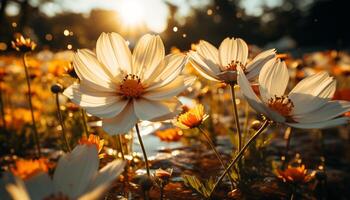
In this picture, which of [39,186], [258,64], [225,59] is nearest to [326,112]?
[258,64]

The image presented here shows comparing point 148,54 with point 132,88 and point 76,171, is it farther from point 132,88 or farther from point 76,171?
point 76,171

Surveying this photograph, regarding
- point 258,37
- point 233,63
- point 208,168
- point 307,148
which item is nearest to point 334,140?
point 307,148

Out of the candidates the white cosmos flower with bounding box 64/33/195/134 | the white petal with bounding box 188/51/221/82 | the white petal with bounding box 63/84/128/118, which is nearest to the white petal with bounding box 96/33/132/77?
the white cosmos flower with bounding box 64/33/195/134

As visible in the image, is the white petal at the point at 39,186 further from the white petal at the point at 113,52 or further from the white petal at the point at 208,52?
the white petal at the point at 208,52

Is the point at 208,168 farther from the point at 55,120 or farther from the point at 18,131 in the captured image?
the point at 55,120

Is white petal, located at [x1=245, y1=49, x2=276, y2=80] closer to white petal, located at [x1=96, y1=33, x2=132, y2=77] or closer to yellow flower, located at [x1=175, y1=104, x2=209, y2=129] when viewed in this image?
yellow flower, located at [x1=175, y1=104, x2=209, y2=129]
